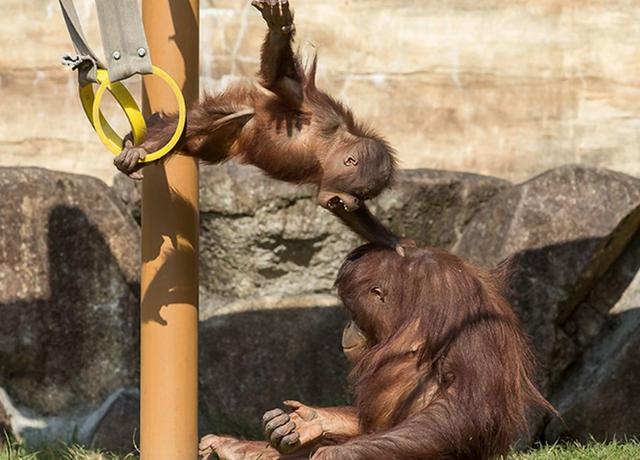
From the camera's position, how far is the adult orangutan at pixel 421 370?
4527mm

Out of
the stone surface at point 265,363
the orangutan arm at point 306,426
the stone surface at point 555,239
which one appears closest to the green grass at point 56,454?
the stone surface at point 265,363

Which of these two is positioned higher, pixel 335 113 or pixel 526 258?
pixel 335 113

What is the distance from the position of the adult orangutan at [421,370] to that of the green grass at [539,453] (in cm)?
106

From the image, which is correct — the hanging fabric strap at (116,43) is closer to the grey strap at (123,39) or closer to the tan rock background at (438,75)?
the grey strap at (123,39)

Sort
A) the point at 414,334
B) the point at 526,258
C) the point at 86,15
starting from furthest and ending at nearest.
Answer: the point at 86,15 < the point at 526,258 < the point at 414,334

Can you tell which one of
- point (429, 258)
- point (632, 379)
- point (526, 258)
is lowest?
point (632, 379)

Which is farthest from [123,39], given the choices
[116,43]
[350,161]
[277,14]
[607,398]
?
[607,398]

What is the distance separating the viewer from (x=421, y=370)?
478 cm

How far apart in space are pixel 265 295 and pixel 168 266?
1.95 metres

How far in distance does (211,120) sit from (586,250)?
2.60 meters

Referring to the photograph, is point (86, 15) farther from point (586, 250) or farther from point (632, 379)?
point (632, 379)

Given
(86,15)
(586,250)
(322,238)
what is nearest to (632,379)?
(586,250)

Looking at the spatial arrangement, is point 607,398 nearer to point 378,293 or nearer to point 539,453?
point 539,453

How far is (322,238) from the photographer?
22.7ft
